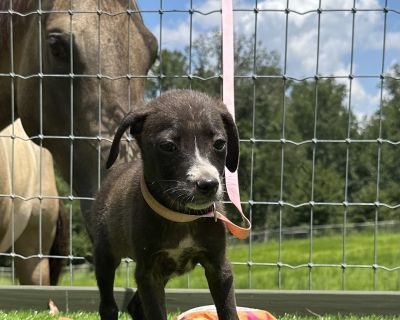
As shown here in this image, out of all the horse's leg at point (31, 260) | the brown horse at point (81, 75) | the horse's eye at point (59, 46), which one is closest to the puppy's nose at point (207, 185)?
the brown horse at point (81, 75)

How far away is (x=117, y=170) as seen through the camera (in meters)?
2.86

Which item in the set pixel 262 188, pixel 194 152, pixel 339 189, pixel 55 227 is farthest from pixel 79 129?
pixel 339 189

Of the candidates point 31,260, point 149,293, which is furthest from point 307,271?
point 149,293

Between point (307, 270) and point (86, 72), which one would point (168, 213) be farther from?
point (307, 270)

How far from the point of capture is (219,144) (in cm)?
213

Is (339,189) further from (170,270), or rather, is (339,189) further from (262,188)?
(170,270)

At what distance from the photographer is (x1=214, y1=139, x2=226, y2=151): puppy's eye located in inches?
83.1

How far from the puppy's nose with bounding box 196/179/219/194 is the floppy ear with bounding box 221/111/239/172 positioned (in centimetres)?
40

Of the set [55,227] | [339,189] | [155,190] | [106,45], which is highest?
[106,45]

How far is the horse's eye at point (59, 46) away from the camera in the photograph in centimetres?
334

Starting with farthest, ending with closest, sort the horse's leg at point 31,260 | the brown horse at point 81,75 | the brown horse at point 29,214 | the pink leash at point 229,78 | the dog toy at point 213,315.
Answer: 1. the horse's leg at point 31,260
2. the brown horse at point 29,214
3. the brown horse at point 81,75
4. the dog toy at point 213,315
5. the pink leash at point 229,78

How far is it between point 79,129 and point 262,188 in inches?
1120

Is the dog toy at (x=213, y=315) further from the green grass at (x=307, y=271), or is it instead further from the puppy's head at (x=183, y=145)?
the green grass at (x=307, y=271)

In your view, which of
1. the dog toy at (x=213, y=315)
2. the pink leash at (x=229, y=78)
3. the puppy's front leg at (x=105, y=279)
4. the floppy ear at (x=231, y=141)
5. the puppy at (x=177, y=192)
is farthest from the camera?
the dog toy at (x=213, y=315)
